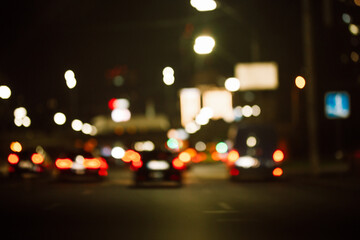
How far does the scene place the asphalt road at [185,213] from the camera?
12766 mm

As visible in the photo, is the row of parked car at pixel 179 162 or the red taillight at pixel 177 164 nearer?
the row of parked car at pixel 179 162

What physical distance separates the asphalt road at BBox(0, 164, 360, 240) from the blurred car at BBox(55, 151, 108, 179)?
6359mm

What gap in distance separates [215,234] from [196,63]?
78.8 meters

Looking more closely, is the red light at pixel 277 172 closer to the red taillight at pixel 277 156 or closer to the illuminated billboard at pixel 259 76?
the red taillight at pixel 277 156

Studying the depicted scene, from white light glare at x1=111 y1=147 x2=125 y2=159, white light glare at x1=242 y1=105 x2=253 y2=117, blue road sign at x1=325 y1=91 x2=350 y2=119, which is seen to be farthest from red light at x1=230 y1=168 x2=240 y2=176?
white light glare at x1=111 y1=147 x2=125 y2=159

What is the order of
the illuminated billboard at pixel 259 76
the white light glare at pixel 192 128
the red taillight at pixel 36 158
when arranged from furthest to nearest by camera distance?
the white light glare at pixel 192 128, the illuminated billboard at pixel 259 76, the red taillight at pixel 36 158

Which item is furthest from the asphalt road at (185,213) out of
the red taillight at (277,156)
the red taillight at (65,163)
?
the red taillight at (65,163)

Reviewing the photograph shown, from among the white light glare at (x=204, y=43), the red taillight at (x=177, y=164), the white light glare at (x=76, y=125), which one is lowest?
the red taillight at (x=177, y=164)

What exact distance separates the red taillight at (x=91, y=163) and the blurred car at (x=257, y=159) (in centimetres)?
630

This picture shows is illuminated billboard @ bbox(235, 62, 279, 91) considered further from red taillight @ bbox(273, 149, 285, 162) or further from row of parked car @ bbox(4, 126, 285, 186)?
red taillight @ bbox(273, 149, 285, 162)

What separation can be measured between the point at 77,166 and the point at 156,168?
209 inches

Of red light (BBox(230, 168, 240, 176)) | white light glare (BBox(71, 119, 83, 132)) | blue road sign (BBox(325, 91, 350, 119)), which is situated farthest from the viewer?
white light glare (BBox(71, 119, 83, 132))

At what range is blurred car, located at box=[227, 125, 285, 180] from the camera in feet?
95.3

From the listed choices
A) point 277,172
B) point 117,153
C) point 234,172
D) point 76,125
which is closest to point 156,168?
point 234,172
